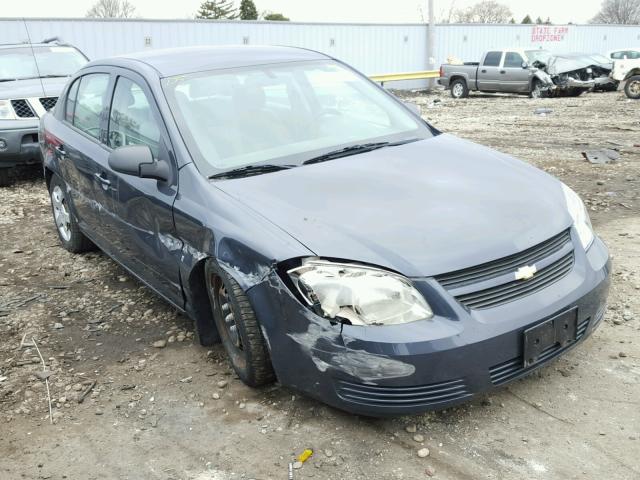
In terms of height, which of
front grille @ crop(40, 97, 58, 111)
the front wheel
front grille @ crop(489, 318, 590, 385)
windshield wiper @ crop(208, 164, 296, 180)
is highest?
front grille @ crop(40, 97, 58, 111)

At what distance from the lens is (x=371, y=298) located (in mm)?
2561

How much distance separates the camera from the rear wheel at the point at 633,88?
1743cm

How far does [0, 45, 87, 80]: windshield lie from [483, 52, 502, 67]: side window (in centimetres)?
1458

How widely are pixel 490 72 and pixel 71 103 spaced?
17.8 meters

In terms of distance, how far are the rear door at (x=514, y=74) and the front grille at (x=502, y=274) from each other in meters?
18.4

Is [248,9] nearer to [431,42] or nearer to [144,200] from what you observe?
[431,42]

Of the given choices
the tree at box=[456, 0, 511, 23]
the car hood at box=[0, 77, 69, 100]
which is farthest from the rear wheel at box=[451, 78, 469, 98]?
the tree at box=[456, 0, 511, 23]

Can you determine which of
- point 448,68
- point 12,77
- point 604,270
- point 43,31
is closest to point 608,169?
point 604,270

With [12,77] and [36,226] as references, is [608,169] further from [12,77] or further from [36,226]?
[12,77]

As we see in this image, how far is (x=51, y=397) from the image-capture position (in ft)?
11.0

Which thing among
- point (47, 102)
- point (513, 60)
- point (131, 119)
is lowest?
point (47, 102)

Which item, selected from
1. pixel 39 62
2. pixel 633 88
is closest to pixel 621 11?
pixel 633 88

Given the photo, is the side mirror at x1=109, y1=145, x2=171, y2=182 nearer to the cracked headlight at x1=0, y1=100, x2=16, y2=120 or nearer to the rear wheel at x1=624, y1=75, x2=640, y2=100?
the cracked headlight at x1=0, y1=100, x2=16, y2=120

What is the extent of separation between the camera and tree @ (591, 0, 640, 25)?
235 ft
